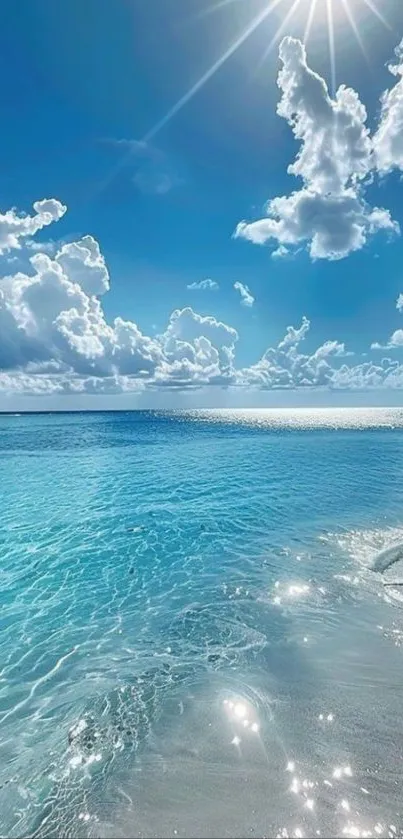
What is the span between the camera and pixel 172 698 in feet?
29.3

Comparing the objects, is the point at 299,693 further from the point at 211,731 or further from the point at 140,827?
the point at 140,827

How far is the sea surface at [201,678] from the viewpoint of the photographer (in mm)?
6375

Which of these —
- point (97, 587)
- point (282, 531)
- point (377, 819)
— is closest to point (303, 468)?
point (282, 531)

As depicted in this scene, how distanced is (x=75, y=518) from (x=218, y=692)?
1750 centimetres

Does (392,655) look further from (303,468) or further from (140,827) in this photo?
(303,468)

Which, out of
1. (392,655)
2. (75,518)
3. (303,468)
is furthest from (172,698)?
(303,468)

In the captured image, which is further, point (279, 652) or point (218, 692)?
point (279, 652)

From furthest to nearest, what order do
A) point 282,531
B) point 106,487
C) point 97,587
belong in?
point 106,487 → point 282,531 → point 97,587

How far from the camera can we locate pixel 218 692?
905cm

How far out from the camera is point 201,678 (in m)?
9.59

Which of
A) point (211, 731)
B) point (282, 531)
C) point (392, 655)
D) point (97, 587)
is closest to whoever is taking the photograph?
point (211, 731)

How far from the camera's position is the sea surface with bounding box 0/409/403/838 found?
6.38m

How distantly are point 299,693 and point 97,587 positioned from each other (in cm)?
930

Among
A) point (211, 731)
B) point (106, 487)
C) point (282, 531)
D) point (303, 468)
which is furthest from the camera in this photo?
point (303, 468)
